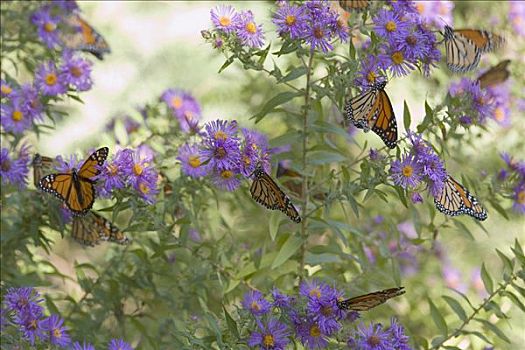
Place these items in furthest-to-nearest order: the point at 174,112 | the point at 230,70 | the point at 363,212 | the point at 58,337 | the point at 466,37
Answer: the point at 230,70 → the point at 363,212 → the point at 174,112 → the point at 466,37 → the point at 58,337

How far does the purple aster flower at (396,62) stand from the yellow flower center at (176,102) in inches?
39.5

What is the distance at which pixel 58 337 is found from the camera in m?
1.75

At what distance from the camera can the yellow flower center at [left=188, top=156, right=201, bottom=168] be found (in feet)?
6.64

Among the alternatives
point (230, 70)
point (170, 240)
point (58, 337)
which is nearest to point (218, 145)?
point (170, 240)

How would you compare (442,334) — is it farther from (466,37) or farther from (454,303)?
(466,37)

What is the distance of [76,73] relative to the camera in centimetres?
239

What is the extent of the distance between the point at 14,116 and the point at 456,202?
1.27m

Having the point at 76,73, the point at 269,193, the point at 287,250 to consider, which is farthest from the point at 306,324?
the point at 76,73

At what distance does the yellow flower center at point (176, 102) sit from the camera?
2.67 meters

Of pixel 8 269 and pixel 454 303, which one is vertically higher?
pixel 8 269

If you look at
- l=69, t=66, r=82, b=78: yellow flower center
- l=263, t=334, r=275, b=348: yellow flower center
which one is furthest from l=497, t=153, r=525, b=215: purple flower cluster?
l=69, t=66, r=82, b=78: yellow flower center

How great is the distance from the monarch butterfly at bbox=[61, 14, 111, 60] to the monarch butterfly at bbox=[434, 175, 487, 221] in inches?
56.0

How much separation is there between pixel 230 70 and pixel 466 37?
2477mm

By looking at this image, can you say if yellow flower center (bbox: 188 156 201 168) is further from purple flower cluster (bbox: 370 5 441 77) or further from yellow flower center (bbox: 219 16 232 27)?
purple flower cluster (bbox: 370 5 441 77)
